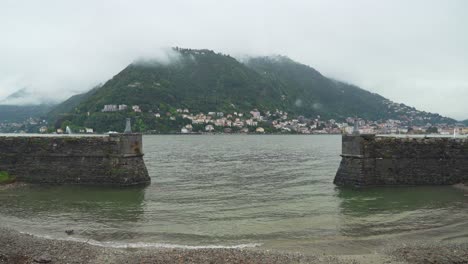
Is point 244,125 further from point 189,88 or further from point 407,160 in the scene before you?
point 407,160

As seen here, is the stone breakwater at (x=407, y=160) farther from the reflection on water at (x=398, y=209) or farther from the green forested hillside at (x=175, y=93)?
the green forested hillside at (x=175, y=93)

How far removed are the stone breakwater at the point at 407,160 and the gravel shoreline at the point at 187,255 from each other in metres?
9.60

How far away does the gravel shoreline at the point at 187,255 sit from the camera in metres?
9.26

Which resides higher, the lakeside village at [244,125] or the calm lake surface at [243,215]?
the lakeside village at [244,125]

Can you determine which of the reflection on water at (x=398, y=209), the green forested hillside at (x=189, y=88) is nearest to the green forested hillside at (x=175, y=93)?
the green forested hillside at (x=189, y=88)

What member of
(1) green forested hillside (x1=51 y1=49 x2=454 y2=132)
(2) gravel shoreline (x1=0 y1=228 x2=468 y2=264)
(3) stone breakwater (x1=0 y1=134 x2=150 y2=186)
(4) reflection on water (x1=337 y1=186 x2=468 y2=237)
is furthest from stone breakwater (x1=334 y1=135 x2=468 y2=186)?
(1) green forested hillside (x1=51 y1=49 x2=454 y2=132)

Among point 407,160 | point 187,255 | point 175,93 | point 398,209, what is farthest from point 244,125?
point 187,255

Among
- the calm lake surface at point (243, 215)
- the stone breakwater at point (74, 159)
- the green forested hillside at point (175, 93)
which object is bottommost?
the calm lake surface at point (243, 215)

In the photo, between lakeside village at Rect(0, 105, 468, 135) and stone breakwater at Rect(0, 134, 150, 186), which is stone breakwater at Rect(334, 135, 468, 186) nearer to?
stone breakwater at Rect(0, 134, 150, 186)

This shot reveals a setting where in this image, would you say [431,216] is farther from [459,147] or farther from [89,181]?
[89,181]

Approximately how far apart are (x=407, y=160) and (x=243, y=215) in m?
10.8

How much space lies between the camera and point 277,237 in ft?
39.2

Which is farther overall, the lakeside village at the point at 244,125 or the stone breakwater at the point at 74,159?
the lakeside village at the point at 244,125

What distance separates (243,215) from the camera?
587 inches
